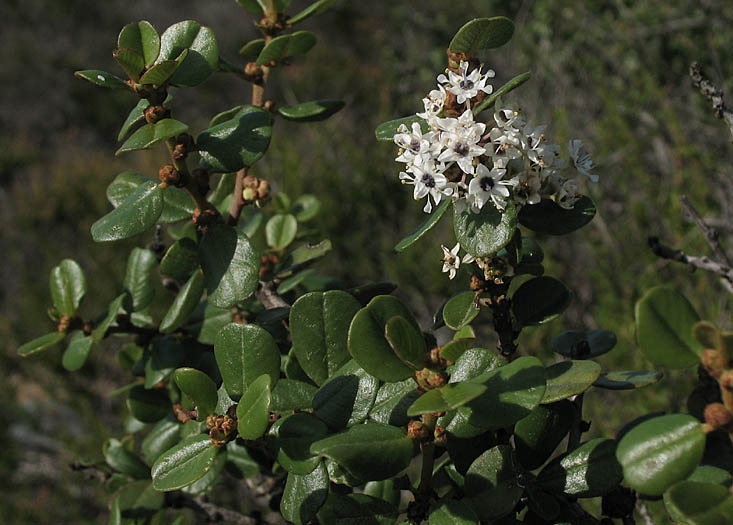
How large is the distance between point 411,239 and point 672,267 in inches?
96.4

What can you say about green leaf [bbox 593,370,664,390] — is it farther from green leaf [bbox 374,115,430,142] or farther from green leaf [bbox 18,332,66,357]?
green leaf [bbox 18,332,66,357]

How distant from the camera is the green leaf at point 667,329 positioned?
0.61 meters

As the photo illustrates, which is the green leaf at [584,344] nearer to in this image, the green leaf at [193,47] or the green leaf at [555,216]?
the green leaf at [555,216]

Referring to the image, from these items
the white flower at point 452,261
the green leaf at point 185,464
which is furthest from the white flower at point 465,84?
the green leaf at point 185,464

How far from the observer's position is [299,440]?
772 mm

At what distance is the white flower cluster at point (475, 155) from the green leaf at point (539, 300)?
0.14m

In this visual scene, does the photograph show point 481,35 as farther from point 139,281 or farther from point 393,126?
point 139,281

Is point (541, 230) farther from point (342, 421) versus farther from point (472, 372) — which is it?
point (342, 421)

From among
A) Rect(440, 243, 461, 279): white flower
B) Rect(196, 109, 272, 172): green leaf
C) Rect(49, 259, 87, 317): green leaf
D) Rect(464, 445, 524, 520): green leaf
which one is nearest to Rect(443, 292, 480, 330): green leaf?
Rect(440, 243, 461, 279): white flower

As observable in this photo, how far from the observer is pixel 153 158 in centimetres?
766

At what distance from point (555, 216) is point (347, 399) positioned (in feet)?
1.39

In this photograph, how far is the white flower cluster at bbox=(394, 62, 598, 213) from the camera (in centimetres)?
84

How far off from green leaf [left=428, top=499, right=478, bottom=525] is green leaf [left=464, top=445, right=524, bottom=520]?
5 centimetres

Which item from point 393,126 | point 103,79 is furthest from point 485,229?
point 103,79
